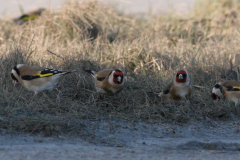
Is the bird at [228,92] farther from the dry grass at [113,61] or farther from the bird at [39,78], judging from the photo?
the bird at [39,78]

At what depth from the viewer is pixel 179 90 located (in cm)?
564

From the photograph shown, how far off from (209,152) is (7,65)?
13.3ft

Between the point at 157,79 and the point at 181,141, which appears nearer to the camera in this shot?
the point at 181,141

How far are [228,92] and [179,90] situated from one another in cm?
88

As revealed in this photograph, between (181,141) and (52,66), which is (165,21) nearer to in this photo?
(52,66)

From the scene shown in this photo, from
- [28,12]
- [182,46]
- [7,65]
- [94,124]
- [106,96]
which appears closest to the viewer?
[94,124]

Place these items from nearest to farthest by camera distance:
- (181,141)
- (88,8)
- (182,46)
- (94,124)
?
(181,141) < (94,124) < (182,46) < (88,8)

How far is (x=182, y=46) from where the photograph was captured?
8.15m

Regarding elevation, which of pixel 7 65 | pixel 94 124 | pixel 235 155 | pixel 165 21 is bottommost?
pixel 235 155

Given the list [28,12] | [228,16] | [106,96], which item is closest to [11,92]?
[106,96]

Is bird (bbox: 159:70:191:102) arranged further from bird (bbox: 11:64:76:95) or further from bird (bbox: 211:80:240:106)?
bird (bbox: 11:64:76:95)

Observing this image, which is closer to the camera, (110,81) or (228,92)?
(110,81)

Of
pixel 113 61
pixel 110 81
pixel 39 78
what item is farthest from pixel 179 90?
pixel 39 78

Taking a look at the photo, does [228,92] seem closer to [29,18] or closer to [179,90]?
[179,90]
